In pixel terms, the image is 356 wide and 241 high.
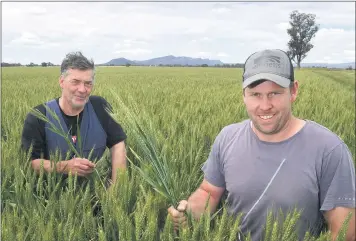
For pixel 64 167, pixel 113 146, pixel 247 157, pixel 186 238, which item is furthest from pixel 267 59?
pixel 113 146

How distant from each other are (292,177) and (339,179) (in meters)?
0.17

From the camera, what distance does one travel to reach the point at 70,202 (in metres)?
1.50

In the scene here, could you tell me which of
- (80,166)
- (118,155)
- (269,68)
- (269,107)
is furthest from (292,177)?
(118,155)

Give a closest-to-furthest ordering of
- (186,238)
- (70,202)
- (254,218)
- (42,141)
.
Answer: (186,238), (70,202), (254,218), (42,141)

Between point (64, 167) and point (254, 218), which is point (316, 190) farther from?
point (64, 167)

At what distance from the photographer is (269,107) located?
164cm

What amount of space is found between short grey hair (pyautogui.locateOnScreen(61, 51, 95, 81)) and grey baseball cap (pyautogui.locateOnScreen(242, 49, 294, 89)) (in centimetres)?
111

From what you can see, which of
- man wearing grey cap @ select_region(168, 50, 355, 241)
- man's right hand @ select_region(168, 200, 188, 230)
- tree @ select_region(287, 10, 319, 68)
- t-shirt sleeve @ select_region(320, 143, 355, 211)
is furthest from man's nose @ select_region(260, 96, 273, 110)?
tree @ select_region(287, 10, 319, 68)

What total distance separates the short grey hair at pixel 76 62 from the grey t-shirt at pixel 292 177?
1.12 metres

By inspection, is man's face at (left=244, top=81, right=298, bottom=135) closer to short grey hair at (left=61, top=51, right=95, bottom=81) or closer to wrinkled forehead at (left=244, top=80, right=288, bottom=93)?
wrinkled forehead at (left=244, top=80, right=288, bottom=93)

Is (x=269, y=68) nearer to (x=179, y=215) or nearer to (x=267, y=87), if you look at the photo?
(x=267, y=87)

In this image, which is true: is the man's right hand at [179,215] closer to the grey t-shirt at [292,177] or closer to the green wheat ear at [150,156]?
the green wheat ear at [150,156]

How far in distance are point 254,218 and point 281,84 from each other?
0.53 m

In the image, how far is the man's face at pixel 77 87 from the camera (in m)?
2.49
